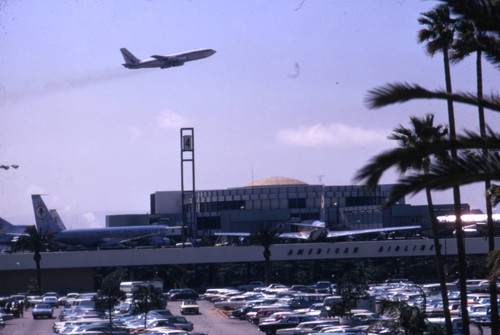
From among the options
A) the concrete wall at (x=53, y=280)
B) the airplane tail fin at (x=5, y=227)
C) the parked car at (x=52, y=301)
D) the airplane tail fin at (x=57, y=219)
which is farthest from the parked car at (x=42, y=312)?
the airplane tail fin at (x=5, y=227)

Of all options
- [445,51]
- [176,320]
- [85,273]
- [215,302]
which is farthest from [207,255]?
[445,51]

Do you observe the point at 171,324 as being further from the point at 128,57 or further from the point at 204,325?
the point at 128,57

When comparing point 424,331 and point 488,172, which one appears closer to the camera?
point 488,172

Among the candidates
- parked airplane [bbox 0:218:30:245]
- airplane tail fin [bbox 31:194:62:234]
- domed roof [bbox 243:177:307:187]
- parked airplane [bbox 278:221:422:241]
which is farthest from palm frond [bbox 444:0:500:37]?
domed roof [bbox 243:177:307:187]

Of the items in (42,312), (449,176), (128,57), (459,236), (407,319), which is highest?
(128,57)

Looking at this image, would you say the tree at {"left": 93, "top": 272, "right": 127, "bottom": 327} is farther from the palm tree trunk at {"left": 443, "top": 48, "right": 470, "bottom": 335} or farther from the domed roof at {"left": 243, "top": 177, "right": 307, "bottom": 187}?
the domed roof at {"left": 243, "top": 177, "right": 307, "bottom": 187}

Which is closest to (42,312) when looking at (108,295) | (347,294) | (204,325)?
(108,295)

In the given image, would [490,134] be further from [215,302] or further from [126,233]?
[126,233]
